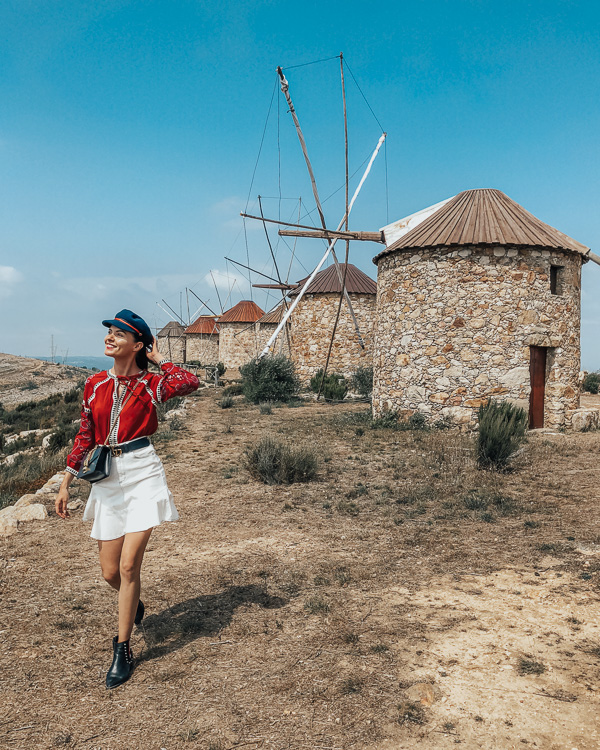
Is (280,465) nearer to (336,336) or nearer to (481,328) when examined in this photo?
(481,328)

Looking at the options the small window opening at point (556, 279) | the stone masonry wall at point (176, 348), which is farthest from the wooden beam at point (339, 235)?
the stone masonry wall at point (176, 348)

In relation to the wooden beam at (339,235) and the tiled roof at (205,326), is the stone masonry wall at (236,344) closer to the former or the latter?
the tiled roof at (205,326)

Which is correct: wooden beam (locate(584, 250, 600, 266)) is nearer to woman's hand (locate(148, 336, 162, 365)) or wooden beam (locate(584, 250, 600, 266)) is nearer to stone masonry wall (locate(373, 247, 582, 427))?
stone masonry wall (locate(373, 247, 582, 427))

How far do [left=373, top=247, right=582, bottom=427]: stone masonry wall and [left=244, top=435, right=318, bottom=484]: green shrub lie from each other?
4.57 m

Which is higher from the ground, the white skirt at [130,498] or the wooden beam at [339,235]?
the wooden beam at [339,235]

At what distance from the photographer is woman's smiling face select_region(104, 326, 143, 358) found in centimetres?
314

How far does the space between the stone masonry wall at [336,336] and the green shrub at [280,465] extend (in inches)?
567

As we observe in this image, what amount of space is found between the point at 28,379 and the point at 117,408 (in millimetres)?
37502

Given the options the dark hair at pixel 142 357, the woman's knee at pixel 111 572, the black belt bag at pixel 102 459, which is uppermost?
the dark hair at pixel 142 357

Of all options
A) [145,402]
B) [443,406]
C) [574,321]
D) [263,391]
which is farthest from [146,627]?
[263,391]

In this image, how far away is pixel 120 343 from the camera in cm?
313

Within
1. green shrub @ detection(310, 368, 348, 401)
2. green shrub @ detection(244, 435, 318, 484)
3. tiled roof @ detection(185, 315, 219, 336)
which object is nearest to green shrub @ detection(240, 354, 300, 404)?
green shrub @ detection(310, 368, 348, 401)

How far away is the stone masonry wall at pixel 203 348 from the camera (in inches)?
1735

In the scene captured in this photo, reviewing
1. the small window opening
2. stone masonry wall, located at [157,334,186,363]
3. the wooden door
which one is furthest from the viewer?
stone masonry wall, located at [157,334,186,363]
